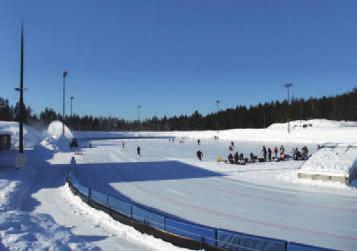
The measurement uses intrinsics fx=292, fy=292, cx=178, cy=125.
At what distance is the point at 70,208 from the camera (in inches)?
432

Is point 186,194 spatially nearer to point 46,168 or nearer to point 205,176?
point 205,176

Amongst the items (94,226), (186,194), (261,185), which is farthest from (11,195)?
(261,185)

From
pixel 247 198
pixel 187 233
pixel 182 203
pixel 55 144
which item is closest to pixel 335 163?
pixel 247 198

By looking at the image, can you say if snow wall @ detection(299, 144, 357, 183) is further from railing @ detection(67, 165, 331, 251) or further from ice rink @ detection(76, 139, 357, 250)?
railing @ detection(67, 165, 331, 251)

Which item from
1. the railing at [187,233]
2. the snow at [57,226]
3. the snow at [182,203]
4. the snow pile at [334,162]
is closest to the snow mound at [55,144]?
the snow at [182,203]

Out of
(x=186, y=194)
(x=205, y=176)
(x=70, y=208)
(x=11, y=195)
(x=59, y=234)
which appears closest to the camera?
(x=59, y=234)

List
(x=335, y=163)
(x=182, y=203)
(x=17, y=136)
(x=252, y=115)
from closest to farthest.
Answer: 1. (x=182, y=203)
2. (x=335, y=163)
3. (x=17, y=136)
4. (x=252, y=115)

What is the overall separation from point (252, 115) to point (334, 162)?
293 feet

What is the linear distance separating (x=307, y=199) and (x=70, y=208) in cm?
985

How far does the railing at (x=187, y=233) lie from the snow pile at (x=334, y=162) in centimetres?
1159

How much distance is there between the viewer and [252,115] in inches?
4119

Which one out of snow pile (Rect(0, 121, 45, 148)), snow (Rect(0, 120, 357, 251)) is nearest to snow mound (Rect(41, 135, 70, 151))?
snow pile (Rect(0, 121, 45, 148))

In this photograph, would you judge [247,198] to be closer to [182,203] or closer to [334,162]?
[182,203]

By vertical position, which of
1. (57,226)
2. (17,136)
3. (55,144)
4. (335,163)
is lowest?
(57,226)
